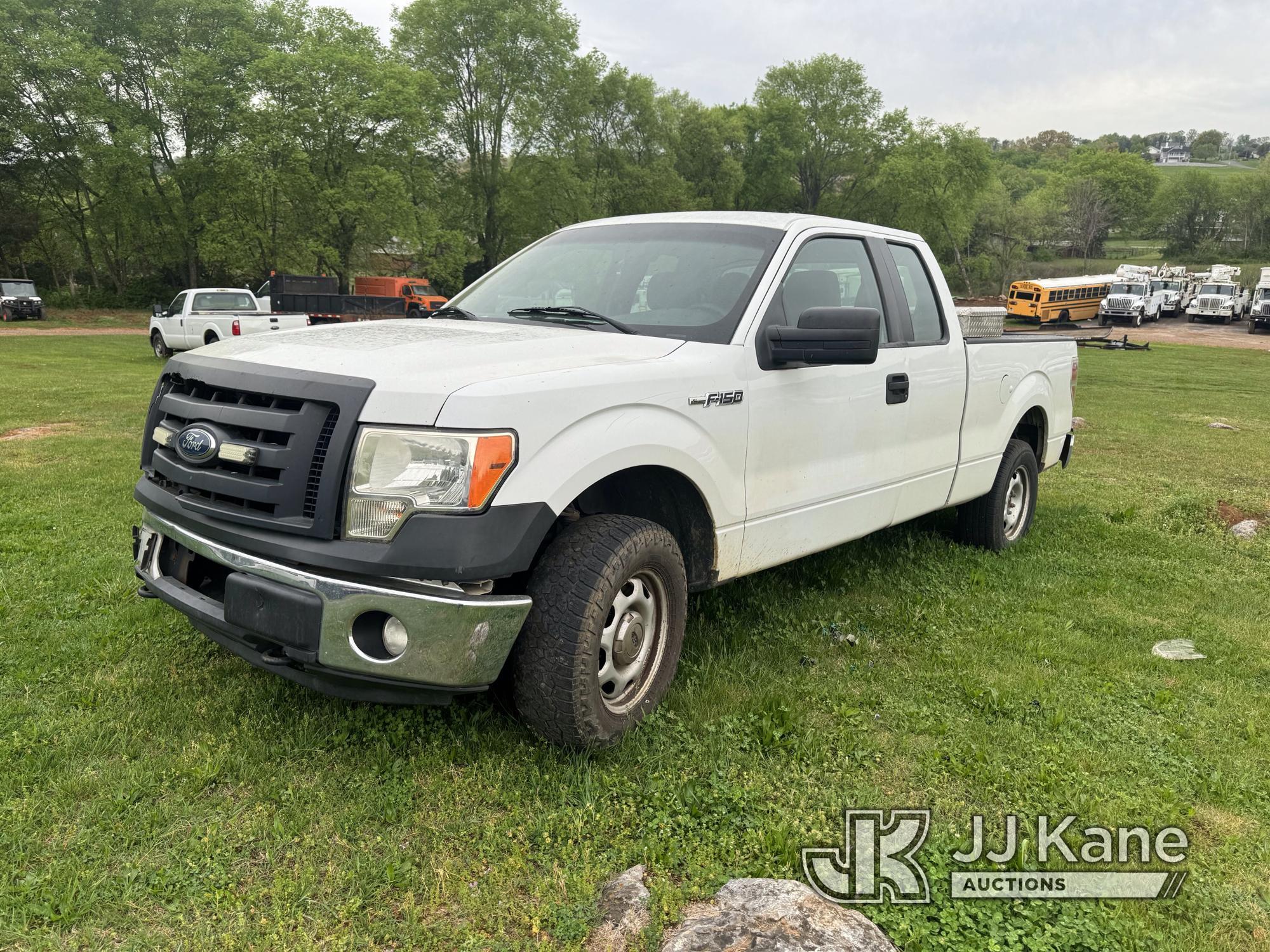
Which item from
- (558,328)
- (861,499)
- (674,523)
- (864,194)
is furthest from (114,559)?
Result: (864,194)

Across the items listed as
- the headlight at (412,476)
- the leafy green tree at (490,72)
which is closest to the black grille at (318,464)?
the headlight at (412,476)

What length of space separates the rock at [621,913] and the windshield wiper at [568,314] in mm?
2088

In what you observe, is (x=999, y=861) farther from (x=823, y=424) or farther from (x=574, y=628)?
(x=823, y=424)

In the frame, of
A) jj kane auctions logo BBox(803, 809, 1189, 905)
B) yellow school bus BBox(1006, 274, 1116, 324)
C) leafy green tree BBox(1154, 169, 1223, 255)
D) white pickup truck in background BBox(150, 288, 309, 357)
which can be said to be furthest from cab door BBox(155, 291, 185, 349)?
leafy green tree BBox(1154, 169, 1223, 255)

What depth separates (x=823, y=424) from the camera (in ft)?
13.1

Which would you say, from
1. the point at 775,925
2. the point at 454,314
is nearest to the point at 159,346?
the point at 454,314

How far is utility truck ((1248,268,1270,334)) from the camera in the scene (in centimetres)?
4428

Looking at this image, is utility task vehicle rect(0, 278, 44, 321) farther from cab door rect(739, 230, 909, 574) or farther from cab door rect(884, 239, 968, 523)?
cab door rect(739, 230, 909, 574)

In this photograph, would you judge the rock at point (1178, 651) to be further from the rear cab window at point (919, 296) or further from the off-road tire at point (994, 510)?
the rear cab window at point (919, 296)

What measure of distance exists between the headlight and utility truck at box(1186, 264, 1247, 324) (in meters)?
56.9

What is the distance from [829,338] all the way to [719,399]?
489 millimetres

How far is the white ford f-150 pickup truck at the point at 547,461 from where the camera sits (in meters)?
2.66

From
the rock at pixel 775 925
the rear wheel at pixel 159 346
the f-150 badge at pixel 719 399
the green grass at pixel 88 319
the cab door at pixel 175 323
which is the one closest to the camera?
the rock at pixel 775 925

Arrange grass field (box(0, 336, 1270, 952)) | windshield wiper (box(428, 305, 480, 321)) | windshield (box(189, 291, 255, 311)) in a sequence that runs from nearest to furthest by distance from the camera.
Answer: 1. grass field (box(0, 336, 1270, 952))
2. windshield wiper (box(428, 305, 480, 321))
3. windshield (box(189, 291, 255, 311))
